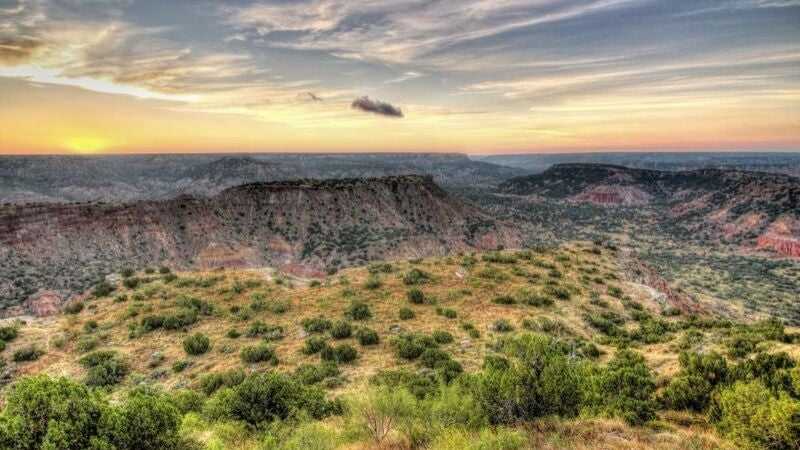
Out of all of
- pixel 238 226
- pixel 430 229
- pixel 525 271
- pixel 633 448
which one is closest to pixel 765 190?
pixel 430 229

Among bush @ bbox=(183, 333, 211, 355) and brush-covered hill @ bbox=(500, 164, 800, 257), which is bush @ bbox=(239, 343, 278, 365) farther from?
brush-covered hill @ bbox=(500, 164, 800, 257)

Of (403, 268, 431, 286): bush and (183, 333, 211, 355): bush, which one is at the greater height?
(403, 268, 431, 286): bush

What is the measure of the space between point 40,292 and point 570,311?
203 feet

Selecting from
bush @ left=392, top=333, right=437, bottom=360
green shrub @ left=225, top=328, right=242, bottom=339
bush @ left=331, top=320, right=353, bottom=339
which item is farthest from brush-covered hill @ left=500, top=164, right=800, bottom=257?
green shrub @ left=225, top=328, right=242, bottom=339

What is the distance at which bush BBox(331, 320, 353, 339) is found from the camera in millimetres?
20234

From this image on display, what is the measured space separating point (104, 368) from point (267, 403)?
10.9 metres

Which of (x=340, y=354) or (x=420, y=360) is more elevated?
(x=420, y=360)

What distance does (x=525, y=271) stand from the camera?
3192 centimetres

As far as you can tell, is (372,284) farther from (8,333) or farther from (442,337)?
(8,333)

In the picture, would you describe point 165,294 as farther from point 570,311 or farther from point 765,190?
point 765,190

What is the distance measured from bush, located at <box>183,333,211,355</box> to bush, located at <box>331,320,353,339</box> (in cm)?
619

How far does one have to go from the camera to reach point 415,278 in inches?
1155

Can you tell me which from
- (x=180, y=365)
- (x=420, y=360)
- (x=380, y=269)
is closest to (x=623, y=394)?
(x=420, y=360)

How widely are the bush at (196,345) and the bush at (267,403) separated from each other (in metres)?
7.64
